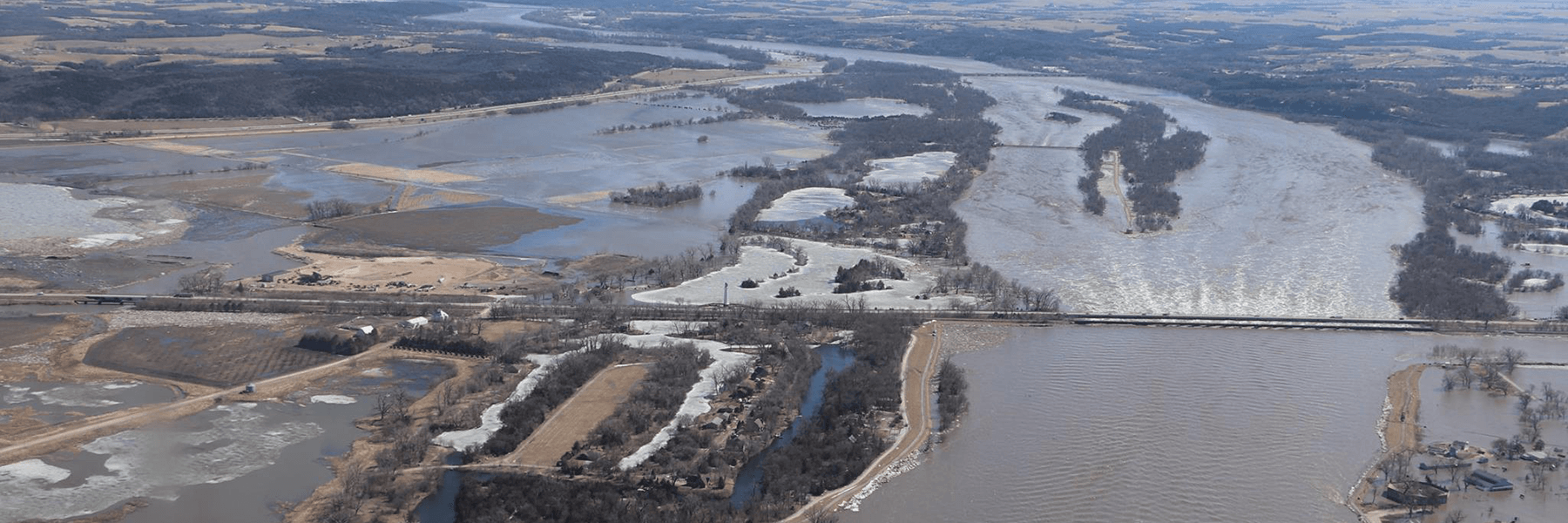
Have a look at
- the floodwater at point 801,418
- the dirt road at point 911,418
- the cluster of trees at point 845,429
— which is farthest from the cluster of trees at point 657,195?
the floodwater at point 801,418

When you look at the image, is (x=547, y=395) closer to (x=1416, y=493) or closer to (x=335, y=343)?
(x=335, y=343)

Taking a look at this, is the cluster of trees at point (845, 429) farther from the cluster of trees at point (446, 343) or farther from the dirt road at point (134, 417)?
the dirt road at point (134, 417)

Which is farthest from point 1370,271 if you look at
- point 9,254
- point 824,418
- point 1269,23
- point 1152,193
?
point 1269,23

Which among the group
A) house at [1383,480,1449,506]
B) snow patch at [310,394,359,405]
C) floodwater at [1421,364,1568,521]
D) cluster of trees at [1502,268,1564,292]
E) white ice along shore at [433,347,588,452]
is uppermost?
cluster of trees at [1502,268,1564,292]

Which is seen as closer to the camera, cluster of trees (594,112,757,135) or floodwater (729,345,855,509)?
floodwater (729,345,855,509)

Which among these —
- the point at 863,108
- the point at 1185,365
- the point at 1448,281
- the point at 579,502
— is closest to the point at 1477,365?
the point at 1185,365

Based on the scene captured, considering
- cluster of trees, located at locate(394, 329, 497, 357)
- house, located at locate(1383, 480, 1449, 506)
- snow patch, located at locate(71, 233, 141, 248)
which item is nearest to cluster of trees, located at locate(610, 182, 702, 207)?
snow patch, located at locate(71, 233, 141, 248)

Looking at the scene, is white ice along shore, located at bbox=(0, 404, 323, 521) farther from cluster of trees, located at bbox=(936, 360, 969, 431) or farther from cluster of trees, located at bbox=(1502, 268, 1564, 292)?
cluster of trees, located at bbox=(1502, 268, 1564, 292)

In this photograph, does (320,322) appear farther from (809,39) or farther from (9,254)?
(809,39)
